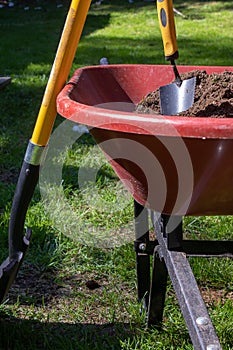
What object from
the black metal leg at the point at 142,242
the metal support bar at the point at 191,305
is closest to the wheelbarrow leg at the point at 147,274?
the black metal leg at the point at 142,242

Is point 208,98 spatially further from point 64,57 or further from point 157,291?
point 157,291

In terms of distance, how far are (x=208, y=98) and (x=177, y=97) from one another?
0.46 ft

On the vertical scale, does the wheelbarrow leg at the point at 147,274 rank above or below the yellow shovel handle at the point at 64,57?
below

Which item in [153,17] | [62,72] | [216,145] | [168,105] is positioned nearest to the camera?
[216,145]

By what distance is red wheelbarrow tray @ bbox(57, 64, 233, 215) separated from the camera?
45.6 inches

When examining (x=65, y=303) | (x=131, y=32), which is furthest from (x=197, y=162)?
(x=131, y=32)

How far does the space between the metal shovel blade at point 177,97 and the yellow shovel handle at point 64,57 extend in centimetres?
28

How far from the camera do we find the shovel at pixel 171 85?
1.68 metres

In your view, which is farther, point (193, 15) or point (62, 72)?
point (193, 15)

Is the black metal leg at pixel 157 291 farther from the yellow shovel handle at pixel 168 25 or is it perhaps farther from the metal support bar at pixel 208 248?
the yellow shovel handle at pixel 168 25

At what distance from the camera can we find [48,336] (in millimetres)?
1991

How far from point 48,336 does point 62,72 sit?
2.78 feet

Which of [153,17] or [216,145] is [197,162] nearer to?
[216,145]

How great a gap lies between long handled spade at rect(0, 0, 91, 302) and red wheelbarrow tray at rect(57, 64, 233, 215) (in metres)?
0.05
